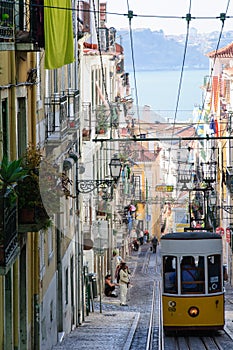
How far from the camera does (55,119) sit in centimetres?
1941

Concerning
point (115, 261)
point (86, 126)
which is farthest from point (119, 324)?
point (115, 261)

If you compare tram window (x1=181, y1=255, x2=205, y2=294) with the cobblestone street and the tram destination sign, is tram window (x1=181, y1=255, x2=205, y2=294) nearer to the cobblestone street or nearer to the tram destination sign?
the cobblestone street

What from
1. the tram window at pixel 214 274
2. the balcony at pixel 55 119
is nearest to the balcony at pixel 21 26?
the balcony at pixel 55 119

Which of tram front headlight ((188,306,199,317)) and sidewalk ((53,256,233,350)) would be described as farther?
tram front headlight ((188,306,199,317))

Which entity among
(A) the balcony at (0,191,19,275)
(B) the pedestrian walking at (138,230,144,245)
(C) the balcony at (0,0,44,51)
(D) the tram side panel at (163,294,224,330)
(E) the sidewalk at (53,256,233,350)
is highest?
(C) the balcony at (0,0,44,51)

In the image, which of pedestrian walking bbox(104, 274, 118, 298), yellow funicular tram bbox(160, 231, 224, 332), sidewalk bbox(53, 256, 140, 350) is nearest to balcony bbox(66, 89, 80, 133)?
yellow funicular tram bbox(160, 231, 224, 332)

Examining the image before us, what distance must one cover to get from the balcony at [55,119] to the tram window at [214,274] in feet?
11.9

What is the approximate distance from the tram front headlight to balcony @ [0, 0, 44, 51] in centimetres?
702

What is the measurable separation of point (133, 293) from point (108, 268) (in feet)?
27.4

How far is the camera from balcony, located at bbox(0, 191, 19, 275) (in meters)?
10.0

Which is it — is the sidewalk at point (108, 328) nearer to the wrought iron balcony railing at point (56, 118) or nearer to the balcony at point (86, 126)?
the wrought iron balcony railing at point (56, 118)

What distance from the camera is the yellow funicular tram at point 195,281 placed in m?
18.9

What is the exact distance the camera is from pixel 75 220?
26406 mm

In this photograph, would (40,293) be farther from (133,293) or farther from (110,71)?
(110,71)
